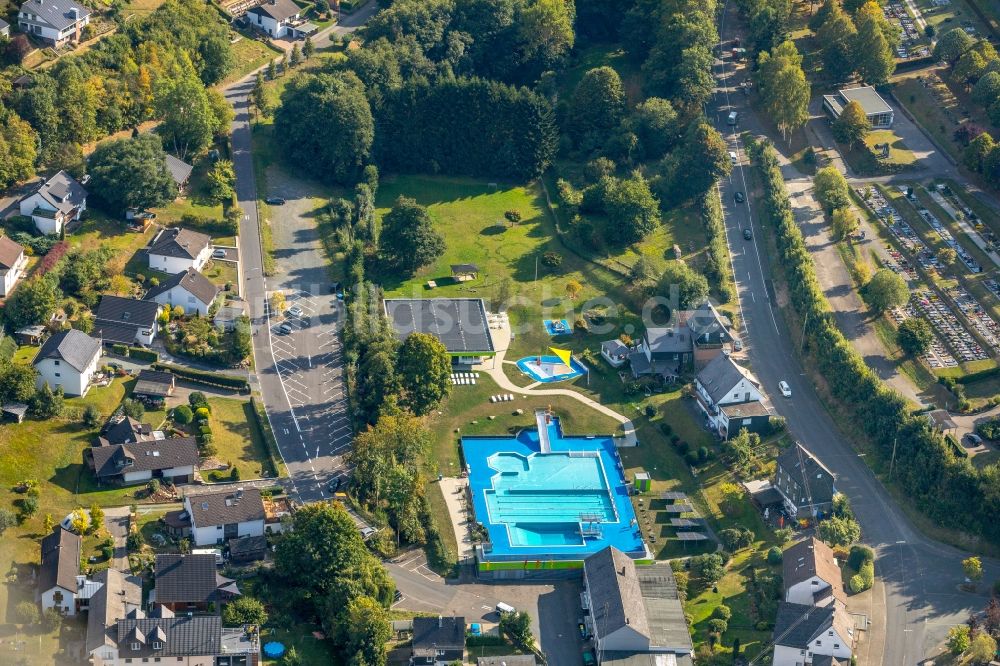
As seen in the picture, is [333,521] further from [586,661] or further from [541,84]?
[541,84]

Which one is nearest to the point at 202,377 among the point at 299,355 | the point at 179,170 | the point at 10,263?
the point at 299,355

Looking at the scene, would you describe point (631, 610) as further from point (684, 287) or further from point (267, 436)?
point (684, 287)

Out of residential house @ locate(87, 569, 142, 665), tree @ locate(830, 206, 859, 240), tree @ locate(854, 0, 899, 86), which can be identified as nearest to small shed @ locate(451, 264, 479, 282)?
tree @ locate(830, 206, 859, 240)

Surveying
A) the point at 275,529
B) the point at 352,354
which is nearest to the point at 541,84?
the point at 352,354

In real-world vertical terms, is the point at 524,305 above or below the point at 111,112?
below

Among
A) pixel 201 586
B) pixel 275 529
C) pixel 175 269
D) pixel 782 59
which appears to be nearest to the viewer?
pixel 201 586

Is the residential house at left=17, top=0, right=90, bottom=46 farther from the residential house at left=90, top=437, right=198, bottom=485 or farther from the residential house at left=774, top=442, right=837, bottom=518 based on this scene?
the residential house at left=774, top=442, right=837, bottom=518
